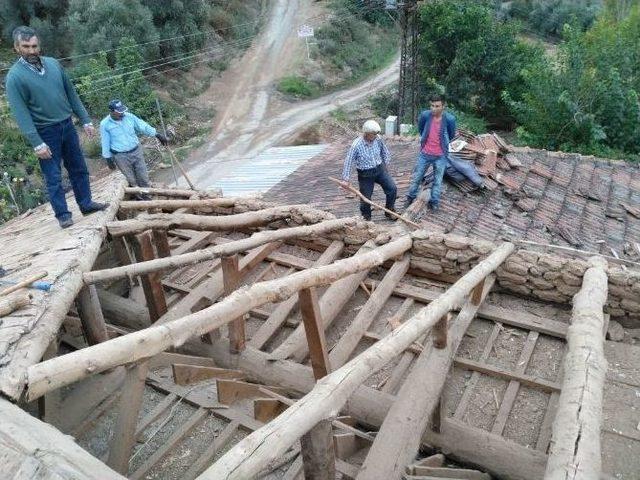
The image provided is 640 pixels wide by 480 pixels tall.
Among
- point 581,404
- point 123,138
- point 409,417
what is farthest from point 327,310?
point 123,138

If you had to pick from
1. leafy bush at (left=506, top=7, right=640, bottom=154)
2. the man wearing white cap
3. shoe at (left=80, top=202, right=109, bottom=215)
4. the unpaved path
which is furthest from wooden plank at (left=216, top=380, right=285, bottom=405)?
the unpaved path

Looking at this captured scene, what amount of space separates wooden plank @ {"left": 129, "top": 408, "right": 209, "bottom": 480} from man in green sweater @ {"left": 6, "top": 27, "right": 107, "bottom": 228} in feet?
7.45

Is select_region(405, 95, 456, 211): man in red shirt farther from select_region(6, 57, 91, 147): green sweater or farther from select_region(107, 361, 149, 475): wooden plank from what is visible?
select_region(107, 361, 149, 475): wooden plank

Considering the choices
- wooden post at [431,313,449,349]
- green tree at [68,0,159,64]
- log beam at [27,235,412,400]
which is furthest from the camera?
green tree at [68,0,159,64]

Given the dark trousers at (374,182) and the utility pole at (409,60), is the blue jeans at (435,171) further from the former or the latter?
the utility pole at (409,60)

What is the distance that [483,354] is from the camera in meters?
3.93

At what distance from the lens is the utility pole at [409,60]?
60.2ft

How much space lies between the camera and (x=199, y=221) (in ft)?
16.0

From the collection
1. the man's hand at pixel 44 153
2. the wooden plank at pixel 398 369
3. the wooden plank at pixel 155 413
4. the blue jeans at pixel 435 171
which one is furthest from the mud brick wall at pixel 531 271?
the man's hand at pixel 44 153

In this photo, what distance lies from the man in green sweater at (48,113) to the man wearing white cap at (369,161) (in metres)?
2.84

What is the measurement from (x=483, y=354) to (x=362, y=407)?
110 cm

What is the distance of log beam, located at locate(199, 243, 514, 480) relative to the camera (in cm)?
173

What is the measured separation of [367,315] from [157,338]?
2.09m

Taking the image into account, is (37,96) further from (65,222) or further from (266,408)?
(266,408)
